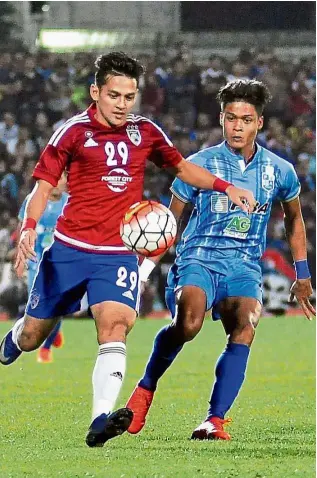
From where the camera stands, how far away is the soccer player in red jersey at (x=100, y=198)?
6570 millimetres

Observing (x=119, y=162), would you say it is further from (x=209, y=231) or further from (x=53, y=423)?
(x=53, y=423)

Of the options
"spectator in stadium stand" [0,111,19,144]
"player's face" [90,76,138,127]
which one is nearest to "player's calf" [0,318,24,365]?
"player's face" [90,76,138,127]

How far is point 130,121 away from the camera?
6.82 meters

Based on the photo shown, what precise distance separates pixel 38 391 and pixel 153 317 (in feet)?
34.5

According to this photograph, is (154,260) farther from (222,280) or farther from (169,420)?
(169,420)

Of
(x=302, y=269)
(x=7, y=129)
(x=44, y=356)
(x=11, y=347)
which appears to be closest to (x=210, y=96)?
(x=7, y=129)

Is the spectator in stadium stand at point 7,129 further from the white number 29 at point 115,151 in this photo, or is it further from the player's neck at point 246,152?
the white number 29 at point 115,151

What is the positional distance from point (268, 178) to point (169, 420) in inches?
67.7

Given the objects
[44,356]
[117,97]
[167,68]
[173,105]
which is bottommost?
[44,356]

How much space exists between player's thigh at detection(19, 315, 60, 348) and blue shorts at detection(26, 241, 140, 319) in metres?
0.05

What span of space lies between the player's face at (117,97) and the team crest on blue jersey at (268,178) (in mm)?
1139

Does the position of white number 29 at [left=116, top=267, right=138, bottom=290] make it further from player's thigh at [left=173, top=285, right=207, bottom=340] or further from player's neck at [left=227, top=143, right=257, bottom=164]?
player's neck at [left=227, top=143, right=257, bottom=164]

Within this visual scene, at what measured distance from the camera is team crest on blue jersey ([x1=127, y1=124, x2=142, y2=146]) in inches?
266

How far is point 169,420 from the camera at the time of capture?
7.82 m
